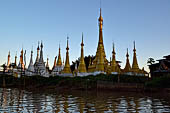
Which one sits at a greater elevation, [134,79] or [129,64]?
[129,64]

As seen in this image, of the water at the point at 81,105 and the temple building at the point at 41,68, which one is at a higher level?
the temple building at the point at 41,68

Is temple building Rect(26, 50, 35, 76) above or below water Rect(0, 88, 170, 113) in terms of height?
above

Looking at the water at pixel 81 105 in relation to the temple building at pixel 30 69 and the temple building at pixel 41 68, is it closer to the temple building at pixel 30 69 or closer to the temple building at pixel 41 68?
the temple building at pixel 41 68

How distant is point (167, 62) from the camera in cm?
4081

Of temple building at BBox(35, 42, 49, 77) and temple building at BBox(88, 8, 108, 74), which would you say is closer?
temple building at BBox(88, 8, 108, 74)

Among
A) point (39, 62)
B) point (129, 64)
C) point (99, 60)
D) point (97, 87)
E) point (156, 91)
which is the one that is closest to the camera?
point (156, 91)

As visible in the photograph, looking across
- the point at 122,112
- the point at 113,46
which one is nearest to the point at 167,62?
the point at 113,46

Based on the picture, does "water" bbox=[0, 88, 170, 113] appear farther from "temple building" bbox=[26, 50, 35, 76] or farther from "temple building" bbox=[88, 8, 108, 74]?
"temple building" bbox=[26, 50, 35, 76]

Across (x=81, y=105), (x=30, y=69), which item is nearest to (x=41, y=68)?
(x=30, y=69)

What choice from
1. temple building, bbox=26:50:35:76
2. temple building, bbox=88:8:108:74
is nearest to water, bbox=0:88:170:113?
temple building, bbox=88:8:108:74

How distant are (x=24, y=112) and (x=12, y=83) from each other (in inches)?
1610

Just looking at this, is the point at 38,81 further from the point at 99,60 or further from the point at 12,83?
the point at 99,60

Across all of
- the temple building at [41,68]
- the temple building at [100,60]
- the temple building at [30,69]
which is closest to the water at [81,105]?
the temple building at [100,60]

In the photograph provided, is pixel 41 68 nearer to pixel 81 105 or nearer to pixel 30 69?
pixel 30 69
